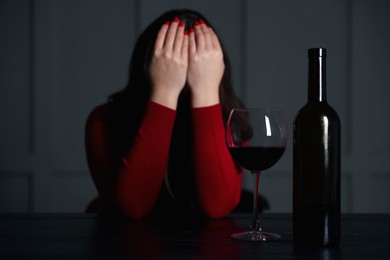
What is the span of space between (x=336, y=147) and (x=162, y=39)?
2.27 feet

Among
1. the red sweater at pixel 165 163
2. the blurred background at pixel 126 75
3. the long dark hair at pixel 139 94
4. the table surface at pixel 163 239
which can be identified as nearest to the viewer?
the table surface at pixel 163 239

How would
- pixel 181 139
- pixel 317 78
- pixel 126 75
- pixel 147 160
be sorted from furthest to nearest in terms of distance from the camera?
1. pixel 126 75
2. pixel 181 139
3. pixel 147 160
4. pixel 317 78

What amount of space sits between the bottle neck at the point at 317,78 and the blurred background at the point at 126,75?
74.5 inches

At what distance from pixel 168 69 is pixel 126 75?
4.40 ft

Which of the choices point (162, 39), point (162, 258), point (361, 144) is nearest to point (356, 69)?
point (361, 144)

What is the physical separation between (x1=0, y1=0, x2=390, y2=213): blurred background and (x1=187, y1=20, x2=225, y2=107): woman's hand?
1.30 meters

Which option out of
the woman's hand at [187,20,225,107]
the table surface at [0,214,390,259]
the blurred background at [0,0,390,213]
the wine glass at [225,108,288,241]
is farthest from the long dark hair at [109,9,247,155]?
the blurred background at [0,0,390,213]

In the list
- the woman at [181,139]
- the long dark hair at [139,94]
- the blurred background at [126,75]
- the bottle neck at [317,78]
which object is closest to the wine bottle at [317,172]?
the bottle neck at [317,78]

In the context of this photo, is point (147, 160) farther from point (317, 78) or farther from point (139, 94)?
point (317, 78)

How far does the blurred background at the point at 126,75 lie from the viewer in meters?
2.60

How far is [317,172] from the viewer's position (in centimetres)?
75

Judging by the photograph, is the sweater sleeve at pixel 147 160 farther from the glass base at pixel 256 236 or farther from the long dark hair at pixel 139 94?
the glass base at pixel 256 236

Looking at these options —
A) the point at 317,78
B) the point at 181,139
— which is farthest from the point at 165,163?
the point at 317,78

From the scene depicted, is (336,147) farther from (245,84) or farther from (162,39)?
(245,84)
